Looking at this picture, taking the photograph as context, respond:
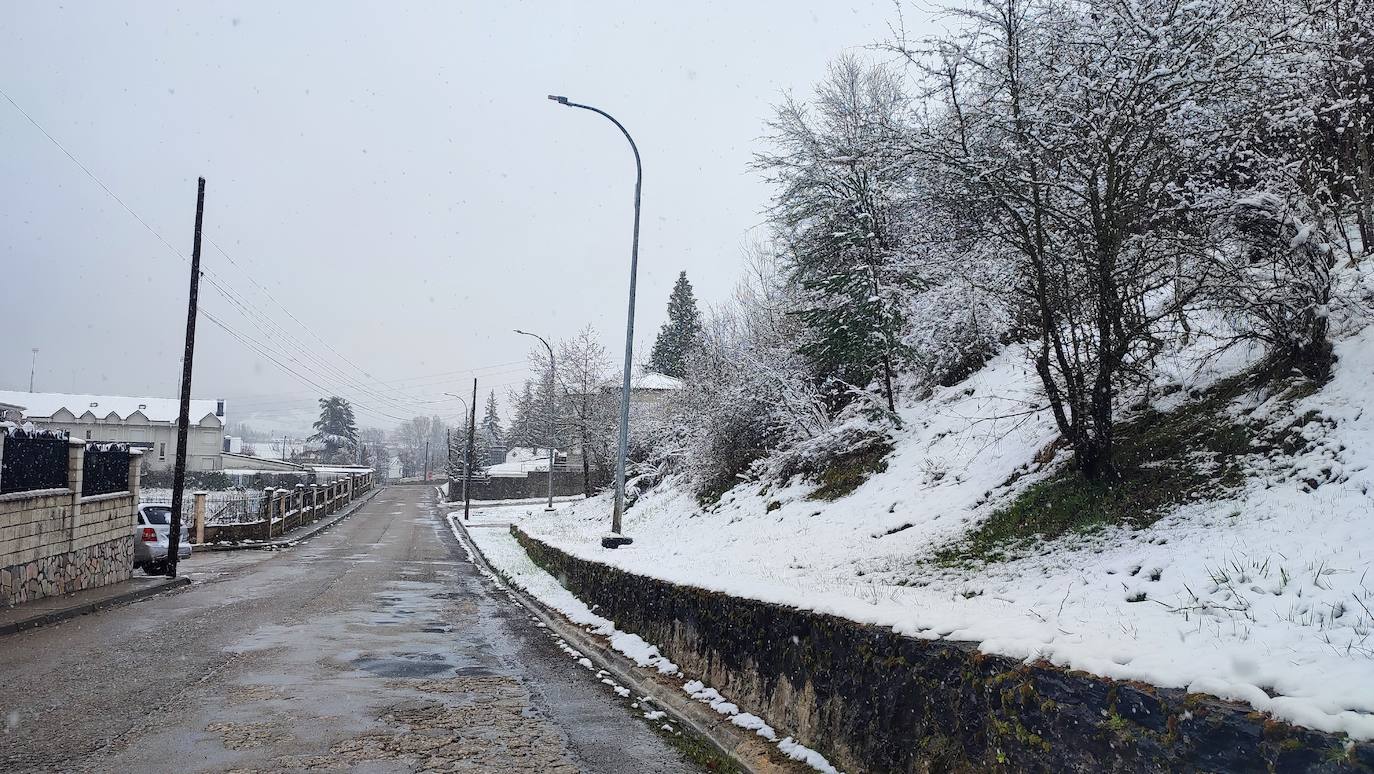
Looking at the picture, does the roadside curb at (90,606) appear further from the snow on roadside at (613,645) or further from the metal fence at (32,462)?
the snow on roadside at (613,645)

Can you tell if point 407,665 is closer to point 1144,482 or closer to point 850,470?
point 1144,482

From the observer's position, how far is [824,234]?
934 inches

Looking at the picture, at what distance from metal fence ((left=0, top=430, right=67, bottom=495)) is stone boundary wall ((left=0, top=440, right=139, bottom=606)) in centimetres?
14

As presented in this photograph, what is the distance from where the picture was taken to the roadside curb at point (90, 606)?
11.3 m

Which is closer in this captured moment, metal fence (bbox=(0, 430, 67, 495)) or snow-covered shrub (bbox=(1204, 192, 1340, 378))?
snow-covered shrub (bbox=(1204, 192, 1340, 378))

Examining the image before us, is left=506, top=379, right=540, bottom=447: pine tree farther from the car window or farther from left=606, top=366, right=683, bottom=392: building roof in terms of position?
the car window

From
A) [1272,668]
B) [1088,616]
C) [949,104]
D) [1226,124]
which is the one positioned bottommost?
[1088,616]

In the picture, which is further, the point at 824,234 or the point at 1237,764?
the point at 824,234

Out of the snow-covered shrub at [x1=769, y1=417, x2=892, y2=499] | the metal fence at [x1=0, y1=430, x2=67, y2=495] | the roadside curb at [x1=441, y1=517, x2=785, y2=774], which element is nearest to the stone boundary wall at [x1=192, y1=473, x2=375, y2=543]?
the metal fence at [x1=0, y1=430, x2=67, y2=495]

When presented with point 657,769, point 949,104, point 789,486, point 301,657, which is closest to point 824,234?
point 789,486

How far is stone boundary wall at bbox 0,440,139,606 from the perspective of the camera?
13.0 metres

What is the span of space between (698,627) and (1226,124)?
29.7ft

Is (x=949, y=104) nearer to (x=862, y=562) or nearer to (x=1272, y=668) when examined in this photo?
(x=862, y=562)

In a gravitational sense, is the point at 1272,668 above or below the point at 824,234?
below
